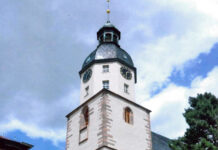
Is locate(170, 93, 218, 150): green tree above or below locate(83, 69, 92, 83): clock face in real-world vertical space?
below

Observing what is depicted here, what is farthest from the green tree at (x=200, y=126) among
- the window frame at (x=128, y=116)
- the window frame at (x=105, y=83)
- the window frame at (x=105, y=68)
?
the window frame at (x=105, y=68)

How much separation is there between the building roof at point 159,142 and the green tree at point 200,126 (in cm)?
1348

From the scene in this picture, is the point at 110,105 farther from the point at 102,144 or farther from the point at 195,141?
the point at 195,141

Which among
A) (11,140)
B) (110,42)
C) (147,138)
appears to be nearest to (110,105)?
(147,138)

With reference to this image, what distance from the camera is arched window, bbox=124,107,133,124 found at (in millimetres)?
27797

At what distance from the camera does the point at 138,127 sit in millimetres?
28234

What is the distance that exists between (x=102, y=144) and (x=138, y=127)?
15.3ft

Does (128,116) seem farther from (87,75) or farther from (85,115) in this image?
(87,75)

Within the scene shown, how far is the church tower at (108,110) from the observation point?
2588cm

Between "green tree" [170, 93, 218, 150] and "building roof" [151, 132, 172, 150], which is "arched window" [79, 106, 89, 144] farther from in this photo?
"green tree" [170, 93, 218, 150]

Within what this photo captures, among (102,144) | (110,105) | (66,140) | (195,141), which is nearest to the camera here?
(195,141)

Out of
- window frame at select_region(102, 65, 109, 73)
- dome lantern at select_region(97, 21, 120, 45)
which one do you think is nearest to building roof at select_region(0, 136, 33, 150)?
window frame at select_region(102, 65, 109, 73)

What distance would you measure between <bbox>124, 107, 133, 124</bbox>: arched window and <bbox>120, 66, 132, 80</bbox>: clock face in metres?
3.01

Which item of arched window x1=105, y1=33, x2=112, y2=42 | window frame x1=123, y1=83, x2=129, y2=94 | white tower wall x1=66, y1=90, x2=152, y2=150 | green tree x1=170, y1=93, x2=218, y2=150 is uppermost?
arched window x1=105, y1=33, x2=112, y2=42
